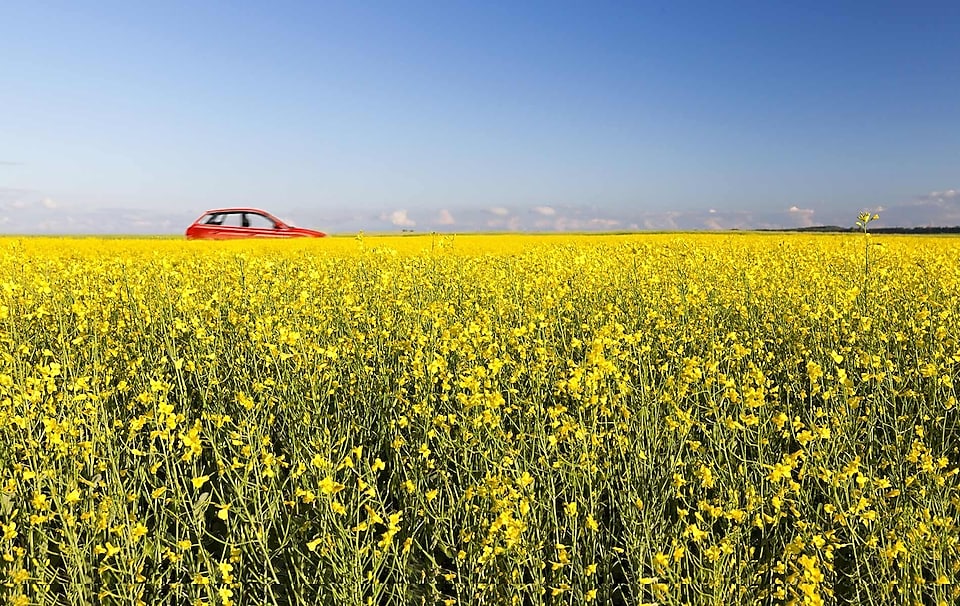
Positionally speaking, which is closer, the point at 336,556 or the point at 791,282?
the point at 336,556

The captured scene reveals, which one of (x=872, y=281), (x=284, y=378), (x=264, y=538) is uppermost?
(x=872, y=281)

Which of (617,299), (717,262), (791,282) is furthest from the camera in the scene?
(717,262)

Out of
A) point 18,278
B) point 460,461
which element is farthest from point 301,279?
point 460,461

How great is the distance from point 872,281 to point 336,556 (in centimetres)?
593

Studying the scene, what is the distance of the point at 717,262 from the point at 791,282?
1900mm

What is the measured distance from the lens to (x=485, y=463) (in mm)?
2758

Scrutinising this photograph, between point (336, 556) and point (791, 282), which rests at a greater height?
point (791, 282)

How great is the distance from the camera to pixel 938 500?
2.34 metres

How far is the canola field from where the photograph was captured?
86.5 inches

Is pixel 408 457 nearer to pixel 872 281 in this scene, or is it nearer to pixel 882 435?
pixel 882 435

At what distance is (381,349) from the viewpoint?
4.23 metres

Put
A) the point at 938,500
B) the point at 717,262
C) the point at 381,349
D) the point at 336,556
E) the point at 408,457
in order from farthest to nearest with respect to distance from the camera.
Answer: the point at 717,262 < the point at 381,349 < the point at 408,457 < the point at 938,500 < the point at 336,556

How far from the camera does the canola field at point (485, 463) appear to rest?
7.21 ft

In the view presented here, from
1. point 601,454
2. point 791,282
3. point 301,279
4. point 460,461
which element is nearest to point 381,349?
point 460,461
